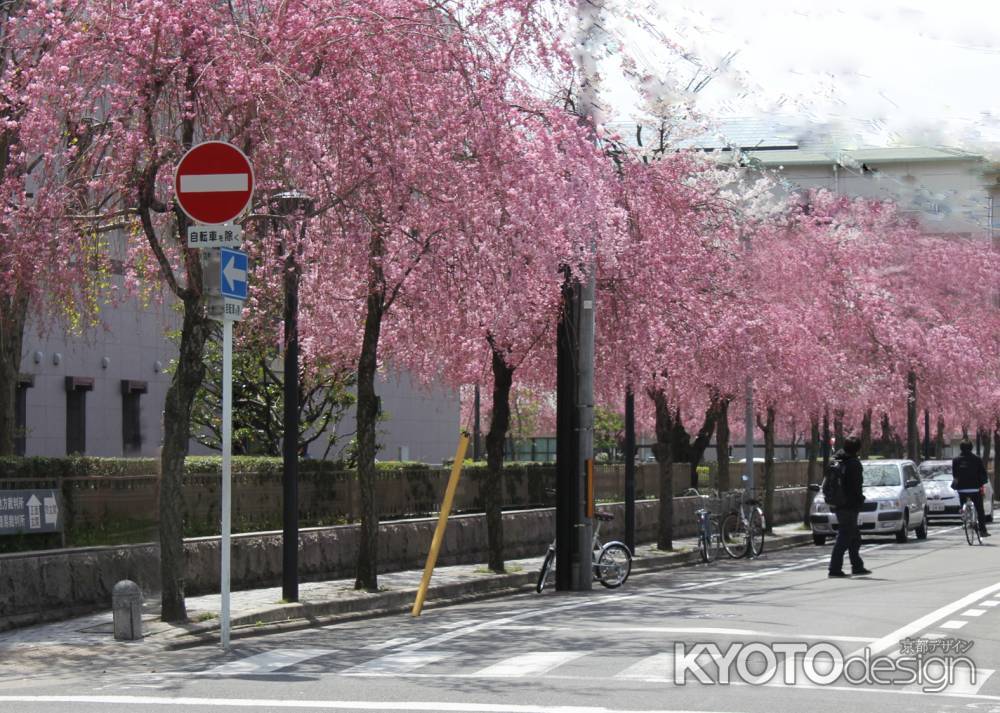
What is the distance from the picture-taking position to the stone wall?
15.5 metres

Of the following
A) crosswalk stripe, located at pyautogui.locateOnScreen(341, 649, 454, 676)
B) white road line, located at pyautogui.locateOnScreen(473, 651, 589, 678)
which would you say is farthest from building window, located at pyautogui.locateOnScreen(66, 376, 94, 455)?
white road line, located at pyautogui.locateOnScreen(473, 651, 589, 678)

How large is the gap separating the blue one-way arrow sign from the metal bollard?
2752mm

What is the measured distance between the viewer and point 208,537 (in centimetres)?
1889

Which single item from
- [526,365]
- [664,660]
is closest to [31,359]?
[526,365]

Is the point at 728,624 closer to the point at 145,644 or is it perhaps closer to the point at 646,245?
the point at 145,644

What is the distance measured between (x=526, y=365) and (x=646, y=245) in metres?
3.14

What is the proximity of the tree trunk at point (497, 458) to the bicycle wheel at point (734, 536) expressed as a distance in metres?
6.82

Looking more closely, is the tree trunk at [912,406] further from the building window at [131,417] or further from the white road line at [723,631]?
the white road line at [723,631]

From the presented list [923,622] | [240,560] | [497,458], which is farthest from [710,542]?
[923,622]

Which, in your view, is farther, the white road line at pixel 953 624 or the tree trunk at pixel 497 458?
the tree trunk at pixel 497 458

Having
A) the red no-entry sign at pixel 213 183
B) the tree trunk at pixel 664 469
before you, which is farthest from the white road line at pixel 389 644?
the tree trunk at pixel 664 469

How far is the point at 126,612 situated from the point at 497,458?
1019 centimetres

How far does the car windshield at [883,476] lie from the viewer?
32844 millimetres

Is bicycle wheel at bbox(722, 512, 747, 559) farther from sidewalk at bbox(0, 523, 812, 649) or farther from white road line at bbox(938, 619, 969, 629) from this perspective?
white road line at bbox(938, 619, 969, 629)
